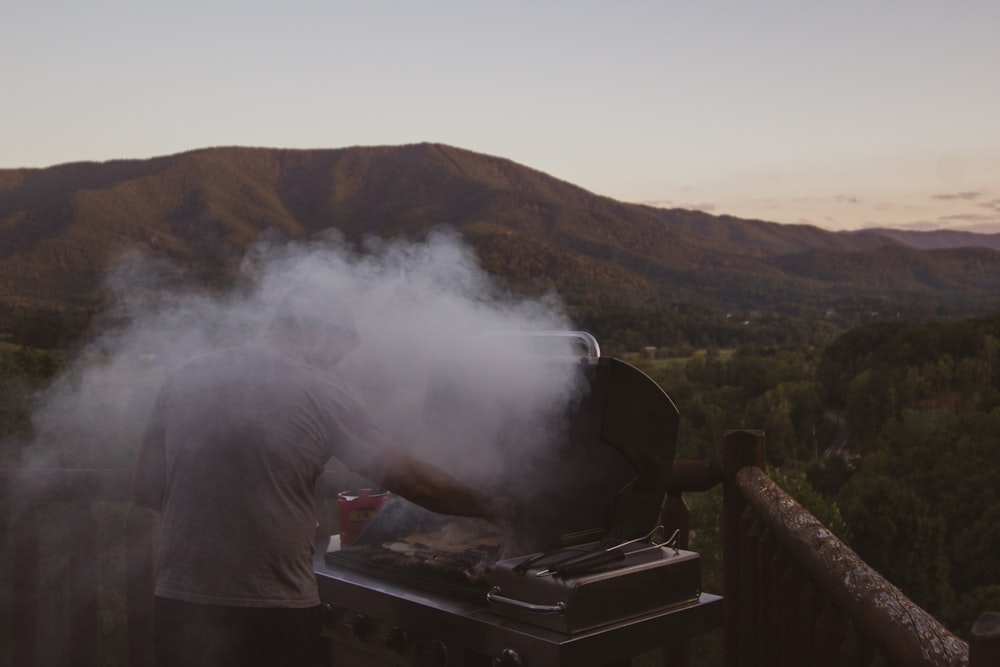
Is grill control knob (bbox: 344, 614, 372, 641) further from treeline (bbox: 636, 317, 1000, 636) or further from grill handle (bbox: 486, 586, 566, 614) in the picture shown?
treeline (bbox: 636, 317, 1000, 636)

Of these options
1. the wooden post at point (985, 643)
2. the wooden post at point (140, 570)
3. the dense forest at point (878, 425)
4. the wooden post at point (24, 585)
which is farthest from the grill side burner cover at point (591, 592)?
the dense forest at point (878, 425)

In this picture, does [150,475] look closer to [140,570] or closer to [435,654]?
[140,570]

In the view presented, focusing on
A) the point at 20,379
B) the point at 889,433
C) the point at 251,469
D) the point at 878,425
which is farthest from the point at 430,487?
the point at 878,425

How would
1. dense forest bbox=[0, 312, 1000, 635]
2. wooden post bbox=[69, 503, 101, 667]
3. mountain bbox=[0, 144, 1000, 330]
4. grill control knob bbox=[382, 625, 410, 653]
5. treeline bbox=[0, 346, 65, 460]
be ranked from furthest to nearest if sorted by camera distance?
dense forest bbox=[0, 312, 1000, 635] < mountain bbox=[0, 144, 1000, 330] < treeline bbox=[0, 346, 65, 460] < wooden post bbox=[69, 503, 101, 667] < grill control knob bbox=[382, 625, 410, 653]

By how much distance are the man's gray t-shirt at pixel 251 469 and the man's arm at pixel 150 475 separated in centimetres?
19

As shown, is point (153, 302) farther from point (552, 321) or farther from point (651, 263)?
point (651, 263)

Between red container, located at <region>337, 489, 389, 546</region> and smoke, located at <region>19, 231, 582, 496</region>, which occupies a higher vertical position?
smoke, located at <region>19, 231, 582, 496</region>

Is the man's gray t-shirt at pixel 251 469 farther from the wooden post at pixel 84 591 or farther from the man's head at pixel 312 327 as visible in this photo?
the wooden post at pixel 84 591

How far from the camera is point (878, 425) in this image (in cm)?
5122

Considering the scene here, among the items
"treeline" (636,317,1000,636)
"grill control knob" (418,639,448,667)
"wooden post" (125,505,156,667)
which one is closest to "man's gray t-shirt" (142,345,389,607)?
"grill control knob" (418,639,448,667)

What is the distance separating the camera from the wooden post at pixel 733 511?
107 inches

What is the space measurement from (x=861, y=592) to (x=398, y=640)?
106 centimetres

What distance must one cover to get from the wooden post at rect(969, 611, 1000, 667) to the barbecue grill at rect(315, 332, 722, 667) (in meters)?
0.90

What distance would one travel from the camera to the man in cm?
194
